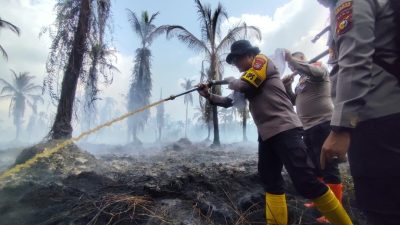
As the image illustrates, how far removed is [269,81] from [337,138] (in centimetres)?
141

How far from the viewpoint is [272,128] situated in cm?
269

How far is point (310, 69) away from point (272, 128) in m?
1.17

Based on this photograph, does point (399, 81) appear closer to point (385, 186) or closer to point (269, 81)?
point (385, 186)

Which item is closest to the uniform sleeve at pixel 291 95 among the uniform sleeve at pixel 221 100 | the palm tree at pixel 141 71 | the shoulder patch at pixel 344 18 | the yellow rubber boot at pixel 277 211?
the uniform sleeve at pixel 221 100

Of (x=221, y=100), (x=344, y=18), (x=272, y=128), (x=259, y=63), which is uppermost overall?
(x=259, y=63)

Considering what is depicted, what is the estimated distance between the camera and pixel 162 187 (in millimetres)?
3494

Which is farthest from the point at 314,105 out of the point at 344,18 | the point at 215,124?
the point at 215,124

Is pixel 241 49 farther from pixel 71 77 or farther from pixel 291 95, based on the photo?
pixel 71 77

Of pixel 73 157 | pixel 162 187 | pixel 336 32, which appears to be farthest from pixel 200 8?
pixel 336 32

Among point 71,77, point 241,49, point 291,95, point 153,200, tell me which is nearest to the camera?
point 241,49

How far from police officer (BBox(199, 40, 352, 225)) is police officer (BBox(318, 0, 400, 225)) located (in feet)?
3.11

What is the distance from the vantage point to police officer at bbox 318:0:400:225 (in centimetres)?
141

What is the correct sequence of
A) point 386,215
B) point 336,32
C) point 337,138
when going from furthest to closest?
point 336,32, point 337,138, point 386,215

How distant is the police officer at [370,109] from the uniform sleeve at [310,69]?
186 cm
